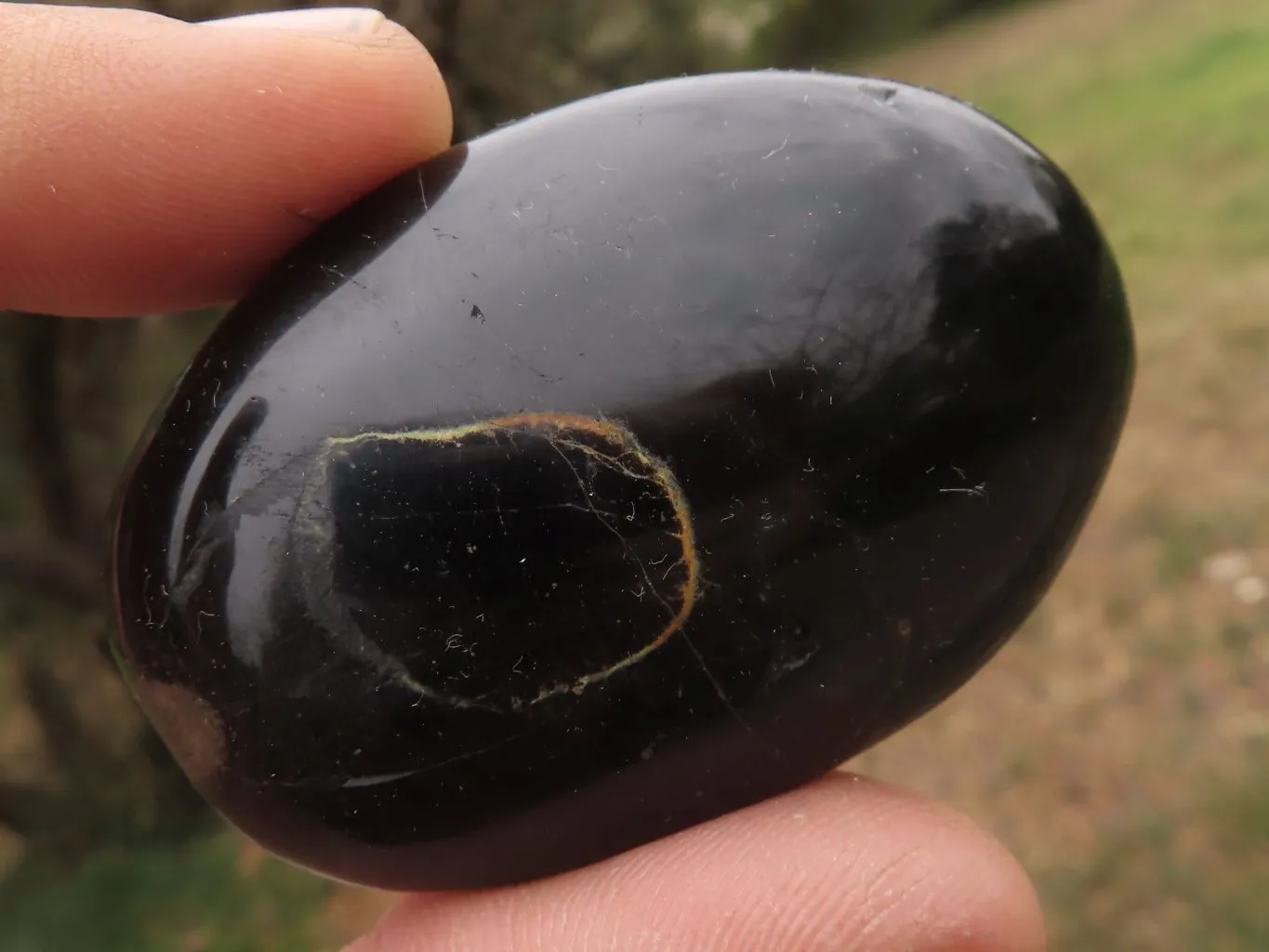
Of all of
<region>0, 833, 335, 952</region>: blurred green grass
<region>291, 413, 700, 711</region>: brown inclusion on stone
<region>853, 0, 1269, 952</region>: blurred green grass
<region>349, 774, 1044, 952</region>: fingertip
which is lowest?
<region>0, 833, 335, 952</region>: blurred green grass

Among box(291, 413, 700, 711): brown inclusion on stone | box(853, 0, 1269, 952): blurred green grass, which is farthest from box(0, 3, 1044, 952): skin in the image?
box(853, 0, 1269, 952): blurred green grass

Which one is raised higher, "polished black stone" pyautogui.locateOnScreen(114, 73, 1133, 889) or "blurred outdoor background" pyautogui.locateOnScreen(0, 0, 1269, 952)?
"polished black stone" pyautogui.locateOnScreen(114, 73, 1133, 889)

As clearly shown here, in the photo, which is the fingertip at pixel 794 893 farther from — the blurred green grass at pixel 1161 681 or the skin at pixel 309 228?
the blurred green grass at pixel 1161 681

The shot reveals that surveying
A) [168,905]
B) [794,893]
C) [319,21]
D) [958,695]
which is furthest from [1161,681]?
[168,905]

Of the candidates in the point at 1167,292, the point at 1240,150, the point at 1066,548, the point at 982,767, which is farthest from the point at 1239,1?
the point at 1066,548

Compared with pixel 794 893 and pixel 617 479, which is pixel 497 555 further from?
pixel 794 893

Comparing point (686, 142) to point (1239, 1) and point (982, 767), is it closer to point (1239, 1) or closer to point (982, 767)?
point (982, 767)

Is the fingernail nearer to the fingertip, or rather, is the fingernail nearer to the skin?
the skin
